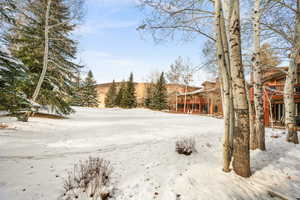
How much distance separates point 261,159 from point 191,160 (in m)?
2.01

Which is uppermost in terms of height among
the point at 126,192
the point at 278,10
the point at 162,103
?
the point at 278,10

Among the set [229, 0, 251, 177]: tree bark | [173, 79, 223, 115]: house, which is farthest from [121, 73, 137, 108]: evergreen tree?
[229, 0, 251, 177]: tree bark

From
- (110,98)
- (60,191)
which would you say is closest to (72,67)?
(60,191)

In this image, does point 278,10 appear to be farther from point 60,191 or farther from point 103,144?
point 60,191

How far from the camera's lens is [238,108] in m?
2.99

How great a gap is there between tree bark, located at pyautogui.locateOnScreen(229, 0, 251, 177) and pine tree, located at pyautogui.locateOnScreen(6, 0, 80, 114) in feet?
29.3

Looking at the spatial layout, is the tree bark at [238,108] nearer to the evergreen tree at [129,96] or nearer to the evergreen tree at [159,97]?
the evergreen tree at [159,97]

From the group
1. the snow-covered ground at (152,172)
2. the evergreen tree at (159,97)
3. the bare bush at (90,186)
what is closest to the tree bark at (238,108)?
the snow-covered ground at (152,172)

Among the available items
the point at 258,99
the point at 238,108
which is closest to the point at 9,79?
the point at 238,108

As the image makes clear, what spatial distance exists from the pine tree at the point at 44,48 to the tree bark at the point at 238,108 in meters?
8.94

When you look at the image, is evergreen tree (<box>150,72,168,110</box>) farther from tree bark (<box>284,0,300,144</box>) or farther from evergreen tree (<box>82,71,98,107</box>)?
tree bark (<box>284,0,300,144</box>)

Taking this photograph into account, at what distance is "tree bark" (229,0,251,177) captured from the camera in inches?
114

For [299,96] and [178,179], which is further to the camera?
[299,96]

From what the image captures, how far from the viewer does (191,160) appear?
12.0ft
